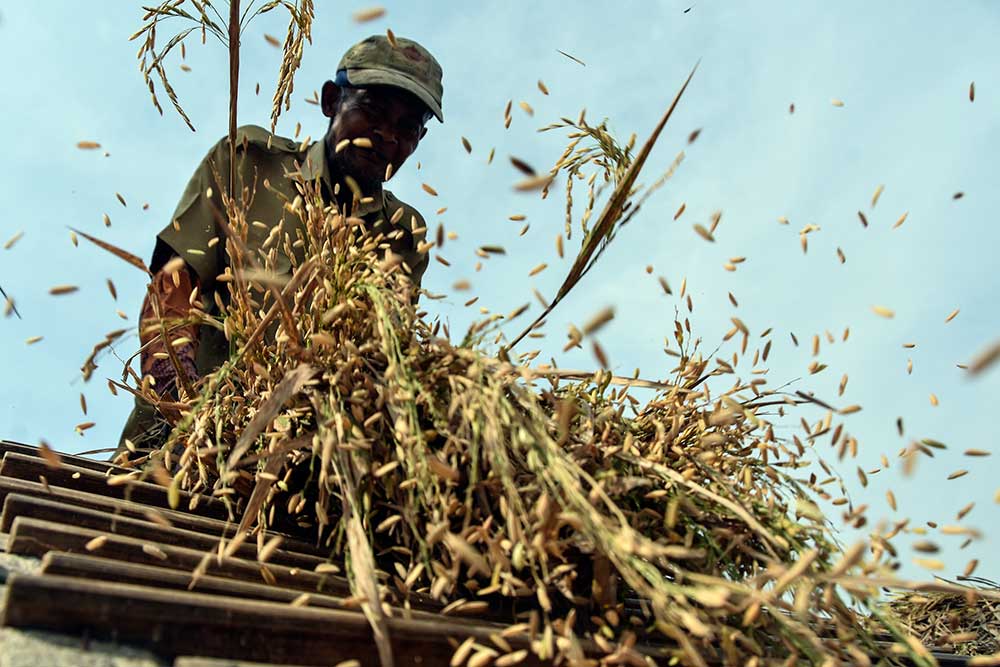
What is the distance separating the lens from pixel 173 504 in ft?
5.31

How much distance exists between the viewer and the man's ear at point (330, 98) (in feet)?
12.4

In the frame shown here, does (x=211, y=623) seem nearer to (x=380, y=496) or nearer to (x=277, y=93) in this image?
(x=380, y=496)

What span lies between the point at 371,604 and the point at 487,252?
87cm

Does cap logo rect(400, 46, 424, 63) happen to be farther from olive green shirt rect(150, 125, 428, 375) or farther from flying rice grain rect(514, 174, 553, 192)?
flying rice grain rect(514, 174, 553, 192)

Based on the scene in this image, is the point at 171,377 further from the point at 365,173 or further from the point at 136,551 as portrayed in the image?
the point at 365,173

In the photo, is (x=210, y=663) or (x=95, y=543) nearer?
(x=210, y=663)

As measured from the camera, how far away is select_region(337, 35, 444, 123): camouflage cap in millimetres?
3490

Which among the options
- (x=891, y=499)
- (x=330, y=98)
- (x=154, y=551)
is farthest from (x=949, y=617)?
(x=330, y=98)

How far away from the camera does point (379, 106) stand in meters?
3.56

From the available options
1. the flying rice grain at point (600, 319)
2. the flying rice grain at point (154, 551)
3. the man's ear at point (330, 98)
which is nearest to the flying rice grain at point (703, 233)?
the flying rice grain at point (600, 319)

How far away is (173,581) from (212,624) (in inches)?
8.5

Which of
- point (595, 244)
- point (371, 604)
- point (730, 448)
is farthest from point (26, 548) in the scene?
point (730, 448)

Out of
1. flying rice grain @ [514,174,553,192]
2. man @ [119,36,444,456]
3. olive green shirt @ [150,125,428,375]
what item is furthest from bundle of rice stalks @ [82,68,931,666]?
man @ [119,36,444,456]

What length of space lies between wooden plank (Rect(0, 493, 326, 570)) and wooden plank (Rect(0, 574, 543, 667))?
1.03ft
